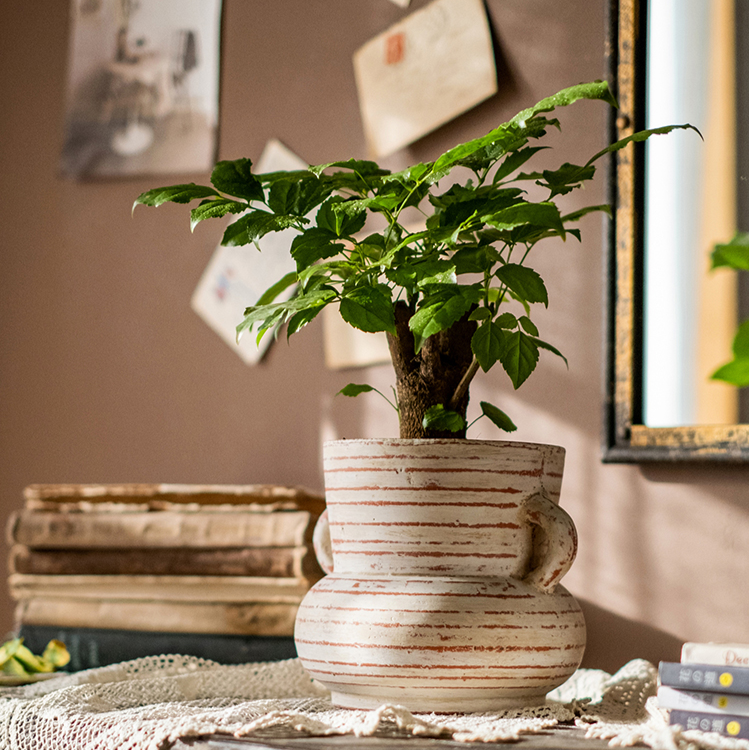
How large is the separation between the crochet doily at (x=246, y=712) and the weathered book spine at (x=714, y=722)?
16 millimetres

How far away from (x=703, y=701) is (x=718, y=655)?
0.03 meters

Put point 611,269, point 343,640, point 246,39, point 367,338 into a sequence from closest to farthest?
point 343,640 → point 611,269 → point 367,338 → point 246,39

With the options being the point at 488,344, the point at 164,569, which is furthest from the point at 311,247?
the point at 164,569

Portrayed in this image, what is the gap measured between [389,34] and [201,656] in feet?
2.72

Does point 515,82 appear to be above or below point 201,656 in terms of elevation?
above

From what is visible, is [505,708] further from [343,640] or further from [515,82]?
[515,82]

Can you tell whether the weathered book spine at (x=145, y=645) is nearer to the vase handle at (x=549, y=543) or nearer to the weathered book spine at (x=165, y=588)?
the weathered book spine at (x=165, y=588)

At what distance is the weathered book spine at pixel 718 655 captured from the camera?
1.89 feet

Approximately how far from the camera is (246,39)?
1.36 metres

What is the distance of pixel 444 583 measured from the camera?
69cm

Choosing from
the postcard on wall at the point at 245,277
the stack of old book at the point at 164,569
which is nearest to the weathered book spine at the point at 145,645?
the stack of old book at the point at 164,569

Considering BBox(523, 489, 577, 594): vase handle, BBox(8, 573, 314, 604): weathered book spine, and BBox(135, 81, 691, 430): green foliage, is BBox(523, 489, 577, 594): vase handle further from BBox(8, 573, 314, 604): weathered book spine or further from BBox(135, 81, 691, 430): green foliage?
BBox(8, 573, 314, 604): weathered book spine

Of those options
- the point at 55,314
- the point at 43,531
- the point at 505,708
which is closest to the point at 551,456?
the point at 505,708

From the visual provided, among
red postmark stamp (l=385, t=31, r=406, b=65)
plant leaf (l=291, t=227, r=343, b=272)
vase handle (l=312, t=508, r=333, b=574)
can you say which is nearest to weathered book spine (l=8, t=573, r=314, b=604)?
vase handle (l=312, t=508, r=333, b=574)
